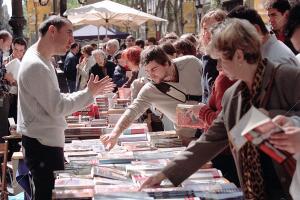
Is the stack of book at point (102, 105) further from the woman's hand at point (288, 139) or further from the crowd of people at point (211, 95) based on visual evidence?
the woman's hand at point (288, 139)

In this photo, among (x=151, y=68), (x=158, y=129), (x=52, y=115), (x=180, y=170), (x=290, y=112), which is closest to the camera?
(x=290, y=112)

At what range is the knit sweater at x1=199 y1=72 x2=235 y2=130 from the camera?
11.7ft

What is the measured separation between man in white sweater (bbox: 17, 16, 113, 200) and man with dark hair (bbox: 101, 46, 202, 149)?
1.77 feet

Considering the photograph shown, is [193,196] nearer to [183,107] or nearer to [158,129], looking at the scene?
[183,107]

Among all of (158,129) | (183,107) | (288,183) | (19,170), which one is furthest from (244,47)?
(158,129)

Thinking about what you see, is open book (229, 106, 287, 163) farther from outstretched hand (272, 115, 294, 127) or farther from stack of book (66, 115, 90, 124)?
stack of book (66, 115, 90, 124)

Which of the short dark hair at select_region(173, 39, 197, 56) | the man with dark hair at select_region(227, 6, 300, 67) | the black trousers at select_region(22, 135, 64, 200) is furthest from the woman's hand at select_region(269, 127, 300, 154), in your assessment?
the short dark hair at select_region(173, 39, 197, 56)

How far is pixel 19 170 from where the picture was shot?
4.83 m

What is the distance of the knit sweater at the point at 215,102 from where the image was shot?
3.55 m

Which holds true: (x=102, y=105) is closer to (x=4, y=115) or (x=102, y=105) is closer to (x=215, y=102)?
(x=4, y=115)

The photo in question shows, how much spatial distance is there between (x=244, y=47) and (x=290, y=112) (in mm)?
329

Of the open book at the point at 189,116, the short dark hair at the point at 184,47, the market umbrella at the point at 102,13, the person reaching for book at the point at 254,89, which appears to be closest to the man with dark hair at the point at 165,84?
the open book at the point at 189,116

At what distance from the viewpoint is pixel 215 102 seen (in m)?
3.72

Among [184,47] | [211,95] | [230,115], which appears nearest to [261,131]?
[230,115]
